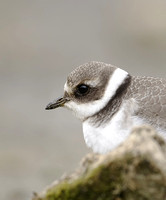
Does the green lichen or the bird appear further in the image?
the bird

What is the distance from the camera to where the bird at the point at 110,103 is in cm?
773

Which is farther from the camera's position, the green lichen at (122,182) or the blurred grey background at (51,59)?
the blurred grey background at (51,59)

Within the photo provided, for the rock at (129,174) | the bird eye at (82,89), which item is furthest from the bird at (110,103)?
the rock at (129,174)

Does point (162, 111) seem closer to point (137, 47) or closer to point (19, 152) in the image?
point (19, 152)

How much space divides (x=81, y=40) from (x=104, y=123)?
46.5 ft

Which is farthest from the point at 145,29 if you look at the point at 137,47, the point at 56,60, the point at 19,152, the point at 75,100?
the point at 75,100

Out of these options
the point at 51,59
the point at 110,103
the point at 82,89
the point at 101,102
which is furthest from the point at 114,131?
the point at 51,59

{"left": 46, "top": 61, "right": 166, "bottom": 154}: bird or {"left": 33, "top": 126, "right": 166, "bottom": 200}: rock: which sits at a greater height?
{"left": 46, "top": 61, "right": 166, "bottom": 154}: bird

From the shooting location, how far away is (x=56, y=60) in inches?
818

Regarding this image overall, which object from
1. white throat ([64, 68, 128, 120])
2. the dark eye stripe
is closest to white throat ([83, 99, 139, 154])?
white throat ([64, 68, 128, 120])

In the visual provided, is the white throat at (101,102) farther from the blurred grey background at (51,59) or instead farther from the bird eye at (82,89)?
the blurred grey background at (51,59)

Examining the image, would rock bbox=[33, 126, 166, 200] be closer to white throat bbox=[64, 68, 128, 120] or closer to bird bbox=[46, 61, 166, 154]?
bird bbox=[46, 61, 166, 154]

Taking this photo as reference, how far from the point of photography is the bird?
25.4 feet

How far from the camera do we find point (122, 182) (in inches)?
193
